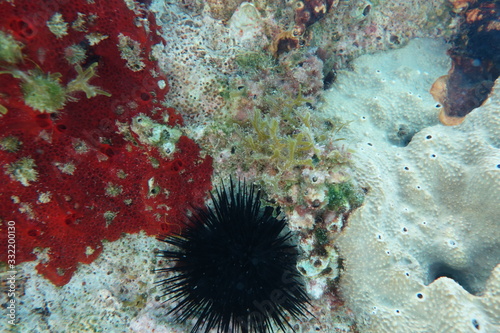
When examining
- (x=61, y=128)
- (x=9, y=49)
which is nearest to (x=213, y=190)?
(x=61, y=128)

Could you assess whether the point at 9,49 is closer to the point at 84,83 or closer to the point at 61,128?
the point at 84,83

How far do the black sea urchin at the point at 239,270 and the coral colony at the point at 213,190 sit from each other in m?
0.02

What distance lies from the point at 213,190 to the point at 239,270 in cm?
106

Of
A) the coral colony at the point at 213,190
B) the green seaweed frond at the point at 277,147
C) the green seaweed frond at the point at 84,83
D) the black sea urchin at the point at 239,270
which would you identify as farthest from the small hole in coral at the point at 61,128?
the green seaweed frond at the point at 277,147

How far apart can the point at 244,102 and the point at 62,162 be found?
2.17m

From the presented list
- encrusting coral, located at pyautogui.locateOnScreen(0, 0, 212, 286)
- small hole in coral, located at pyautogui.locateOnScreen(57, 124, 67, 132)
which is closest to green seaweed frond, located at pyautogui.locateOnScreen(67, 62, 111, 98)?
encrusting coral, located at pyautogui.locateOnScreen(0, 0, 212, 286)

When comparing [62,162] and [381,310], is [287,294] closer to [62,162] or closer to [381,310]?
[381,310]

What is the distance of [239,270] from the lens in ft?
9.50

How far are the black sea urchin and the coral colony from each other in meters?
0.02

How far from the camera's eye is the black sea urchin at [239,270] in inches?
113

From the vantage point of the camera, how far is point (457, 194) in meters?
3.37

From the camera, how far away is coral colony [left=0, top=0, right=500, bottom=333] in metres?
2.76

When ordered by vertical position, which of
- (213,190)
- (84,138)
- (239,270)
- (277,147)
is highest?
(277,147)

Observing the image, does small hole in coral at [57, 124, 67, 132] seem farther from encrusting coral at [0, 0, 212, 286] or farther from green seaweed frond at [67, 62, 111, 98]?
green seaweed frond at [67, 62, 111, 98]
